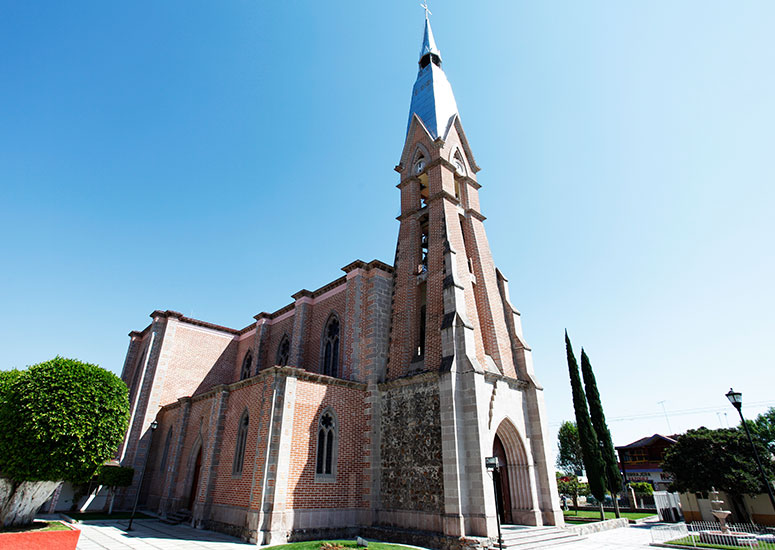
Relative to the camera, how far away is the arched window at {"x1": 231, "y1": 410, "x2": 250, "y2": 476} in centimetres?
1633

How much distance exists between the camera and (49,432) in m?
14.0

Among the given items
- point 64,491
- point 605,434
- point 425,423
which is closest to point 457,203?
point 425,423

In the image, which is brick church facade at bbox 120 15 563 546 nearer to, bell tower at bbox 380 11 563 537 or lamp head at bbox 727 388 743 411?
bell tower at bbox 380 11 563 537

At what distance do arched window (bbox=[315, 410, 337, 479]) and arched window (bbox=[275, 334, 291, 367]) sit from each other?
880cm

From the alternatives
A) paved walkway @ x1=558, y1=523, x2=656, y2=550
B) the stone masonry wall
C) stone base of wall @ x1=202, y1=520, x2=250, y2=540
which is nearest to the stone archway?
paved walkway @ x1=558, y1=523, x2=656, y2=550

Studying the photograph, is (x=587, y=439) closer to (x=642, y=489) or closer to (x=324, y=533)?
(x=324, y=533)

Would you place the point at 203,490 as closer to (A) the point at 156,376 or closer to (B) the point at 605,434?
(A) the point at 156,376

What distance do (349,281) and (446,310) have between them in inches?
251

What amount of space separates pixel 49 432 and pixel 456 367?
47.4ft

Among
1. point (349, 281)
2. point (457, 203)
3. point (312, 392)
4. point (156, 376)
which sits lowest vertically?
point (312, 392)

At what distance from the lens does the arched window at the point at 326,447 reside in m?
15.7

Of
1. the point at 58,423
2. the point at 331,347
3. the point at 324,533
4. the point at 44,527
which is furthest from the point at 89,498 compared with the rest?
the point at 324,533

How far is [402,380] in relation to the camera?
16719 mm

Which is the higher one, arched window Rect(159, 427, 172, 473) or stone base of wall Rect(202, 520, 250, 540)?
arched window Rect(159, 427, 172, 473)
